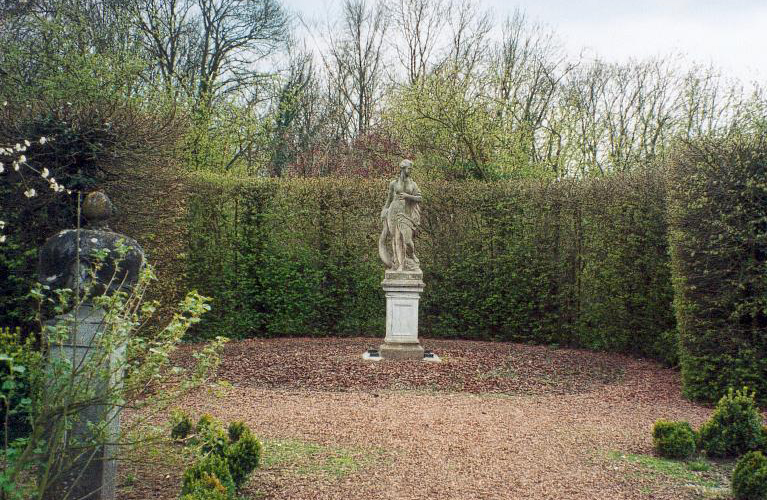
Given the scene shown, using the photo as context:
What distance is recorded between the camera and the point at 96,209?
151 inches

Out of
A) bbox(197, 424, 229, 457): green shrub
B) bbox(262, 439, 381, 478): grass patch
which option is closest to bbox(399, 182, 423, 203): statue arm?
bbox(262, 439, 381, 478): grass patch

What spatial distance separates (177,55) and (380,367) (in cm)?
1432

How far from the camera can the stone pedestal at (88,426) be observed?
3248 mm

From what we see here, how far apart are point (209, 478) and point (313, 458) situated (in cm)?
170

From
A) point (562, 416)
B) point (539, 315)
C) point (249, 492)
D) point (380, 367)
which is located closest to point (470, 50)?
point (539, 315)

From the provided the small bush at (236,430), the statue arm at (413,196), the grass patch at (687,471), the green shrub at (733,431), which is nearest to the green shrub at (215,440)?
the small bush at (236,430)

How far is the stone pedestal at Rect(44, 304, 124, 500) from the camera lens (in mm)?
3248

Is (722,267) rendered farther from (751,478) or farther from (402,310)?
(402,310)

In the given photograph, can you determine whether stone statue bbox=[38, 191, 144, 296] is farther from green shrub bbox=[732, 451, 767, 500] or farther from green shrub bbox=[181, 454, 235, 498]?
green shrub bbox=[732, 451, 767, 500]

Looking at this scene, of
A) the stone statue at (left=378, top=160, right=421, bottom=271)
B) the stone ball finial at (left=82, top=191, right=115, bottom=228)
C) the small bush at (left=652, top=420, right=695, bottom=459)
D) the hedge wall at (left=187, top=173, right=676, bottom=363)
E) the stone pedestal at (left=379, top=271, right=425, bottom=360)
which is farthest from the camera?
the hedge wall at (left=187, top=173, right=676, bottom=363)

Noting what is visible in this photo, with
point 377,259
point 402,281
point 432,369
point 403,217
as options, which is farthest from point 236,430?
point 377,259

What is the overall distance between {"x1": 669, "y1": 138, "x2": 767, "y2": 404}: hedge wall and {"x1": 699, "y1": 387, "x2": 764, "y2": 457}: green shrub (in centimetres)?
216

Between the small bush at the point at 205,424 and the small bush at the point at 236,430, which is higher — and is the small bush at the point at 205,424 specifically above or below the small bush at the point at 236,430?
above

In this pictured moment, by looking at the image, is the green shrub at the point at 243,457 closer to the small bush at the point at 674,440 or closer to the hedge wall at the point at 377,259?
the small bush at the point at 674,440
